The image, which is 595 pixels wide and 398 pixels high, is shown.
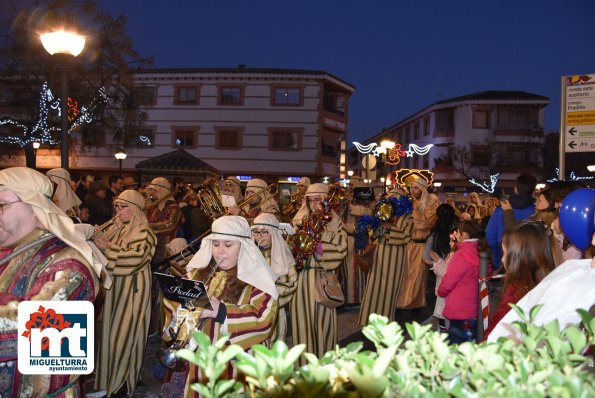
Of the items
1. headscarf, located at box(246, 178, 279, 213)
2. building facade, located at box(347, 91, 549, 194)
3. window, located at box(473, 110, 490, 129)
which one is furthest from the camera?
window, located at box(473, 110, 490, 129)

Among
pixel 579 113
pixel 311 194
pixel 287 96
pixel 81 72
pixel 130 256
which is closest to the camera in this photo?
pixel 130 256

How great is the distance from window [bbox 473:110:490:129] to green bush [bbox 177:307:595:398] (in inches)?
2027

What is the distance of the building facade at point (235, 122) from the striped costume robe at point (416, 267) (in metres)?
26.8

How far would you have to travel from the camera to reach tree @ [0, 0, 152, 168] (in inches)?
807

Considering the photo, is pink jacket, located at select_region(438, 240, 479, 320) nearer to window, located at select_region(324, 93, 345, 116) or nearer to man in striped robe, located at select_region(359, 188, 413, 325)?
man in striped robe, located at select_region(359, 188, 413, 325)

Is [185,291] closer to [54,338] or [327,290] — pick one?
[54,338]

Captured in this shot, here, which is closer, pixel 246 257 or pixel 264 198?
pixel 246 257

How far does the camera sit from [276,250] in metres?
5.27

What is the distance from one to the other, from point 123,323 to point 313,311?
6.13 feet

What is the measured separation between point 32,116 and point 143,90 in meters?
4.42

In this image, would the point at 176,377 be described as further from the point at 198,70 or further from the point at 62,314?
the point at 198,70

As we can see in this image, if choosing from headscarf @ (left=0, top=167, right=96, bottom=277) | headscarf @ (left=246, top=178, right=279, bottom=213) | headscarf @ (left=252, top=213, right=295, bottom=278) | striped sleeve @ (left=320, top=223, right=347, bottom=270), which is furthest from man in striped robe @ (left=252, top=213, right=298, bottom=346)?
headscarf @ (left=246, top=178, right=279, bottom=213)

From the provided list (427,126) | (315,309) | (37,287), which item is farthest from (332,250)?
(427,126)

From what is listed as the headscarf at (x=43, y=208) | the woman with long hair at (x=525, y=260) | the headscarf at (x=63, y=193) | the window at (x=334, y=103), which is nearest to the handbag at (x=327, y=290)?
the woman with long hair at (x=525, y=260)
